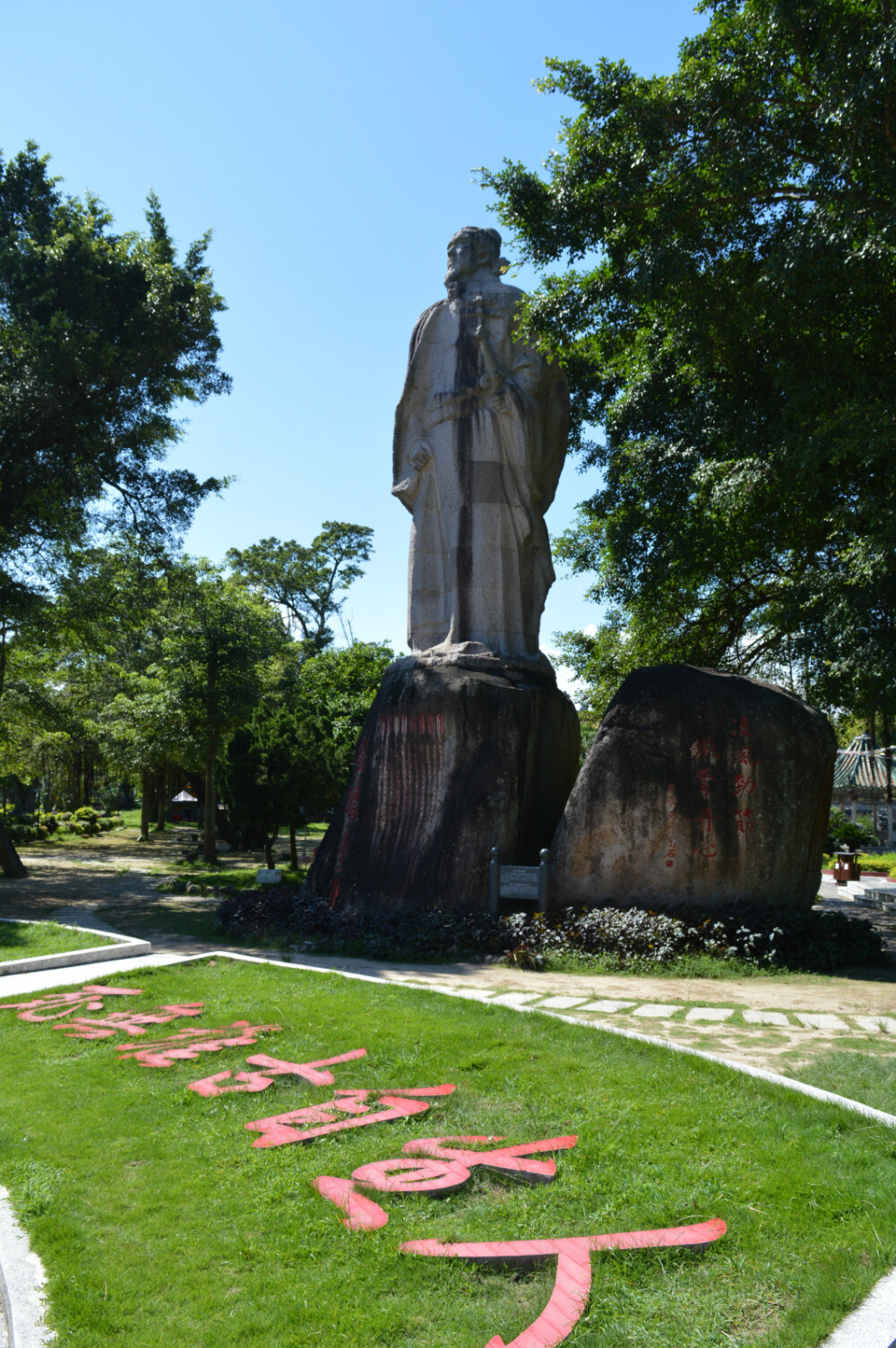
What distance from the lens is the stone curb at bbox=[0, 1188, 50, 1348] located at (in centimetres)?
259

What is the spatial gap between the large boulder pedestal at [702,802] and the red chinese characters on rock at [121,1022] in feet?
13.4

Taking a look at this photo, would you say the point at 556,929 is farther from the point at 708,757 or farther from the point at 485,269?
the point at 485,269

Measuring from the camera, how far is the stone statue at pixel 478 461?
11.1 meters

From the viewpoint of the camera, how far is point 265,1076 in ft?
15.5

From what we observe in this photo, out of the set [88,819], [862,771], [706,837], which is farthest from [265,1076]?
[88,819]

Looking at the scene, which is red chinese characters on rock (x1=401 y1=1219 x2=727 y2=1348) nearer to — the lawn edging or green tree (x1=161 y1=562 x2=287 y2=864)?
the lawn edging

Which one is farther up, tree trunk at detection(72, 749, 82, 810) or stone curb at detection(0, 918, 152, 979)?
tree trunk at detection(72, 749, 82, 810)

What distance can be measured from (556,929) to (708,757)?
2.06 m

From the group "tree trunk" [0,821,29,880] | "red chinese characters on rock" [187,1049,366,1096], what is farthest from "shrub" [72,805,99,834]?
"red chinese characters on rock" [187,1049,366,1096]

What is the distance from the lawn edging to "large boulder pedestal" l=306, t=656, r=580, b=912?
653 centimetres

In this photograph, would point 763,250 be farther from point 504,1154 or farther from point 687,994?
point 504,1154

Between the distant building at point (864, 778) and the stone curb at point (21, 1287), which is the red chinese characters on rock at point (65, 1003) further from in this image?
the distant building at point (864, 778)

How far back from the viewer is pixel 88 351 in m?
15.2

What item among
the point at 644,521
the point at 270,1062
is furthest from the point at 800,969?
the point at 644,521
